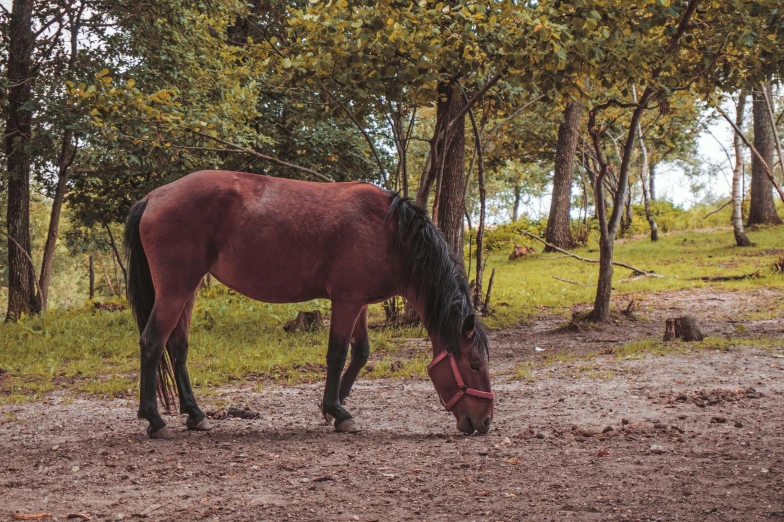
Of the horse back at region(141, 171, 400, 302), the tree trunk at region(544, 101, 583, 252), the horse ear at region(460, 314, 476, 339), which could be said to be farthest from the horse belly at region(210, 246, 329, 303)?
the tree trunk at region(544, 101, 583, 252)

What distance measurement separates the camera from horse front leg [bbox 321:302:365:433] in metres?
5.29

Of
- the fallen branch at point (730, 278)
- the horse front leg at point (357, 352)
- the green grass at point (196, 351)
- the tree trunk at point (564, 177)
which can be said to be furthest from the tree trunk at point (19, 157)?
the tree trunk at point (564, 177)

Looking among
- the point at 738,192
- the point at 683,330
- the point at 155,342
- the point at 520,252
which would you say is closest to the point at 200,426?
the point at 155,342

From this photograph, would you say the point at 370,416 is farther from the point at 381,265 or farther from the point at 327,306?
the point at 327,306

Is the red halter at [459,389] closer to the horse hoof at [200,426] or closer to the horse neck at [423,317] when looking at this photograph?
the horse neck at [423,317]

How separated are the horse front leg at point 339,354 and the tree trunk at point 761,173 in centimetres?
1924

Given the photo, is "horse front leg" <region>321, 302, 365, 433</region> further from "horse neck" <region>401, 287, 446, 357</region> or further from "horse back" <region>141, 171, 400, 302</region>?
"horse neck" <region>401, 287, 446, 357</region>

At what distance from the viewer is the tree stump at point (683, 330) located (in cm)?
888

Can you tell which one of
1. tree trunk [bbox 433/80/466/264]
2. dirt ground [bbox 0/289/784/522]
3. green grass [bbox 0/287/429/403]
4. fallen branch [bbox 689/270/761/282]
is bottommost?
dirt ground [bbox 0/289/784/522]

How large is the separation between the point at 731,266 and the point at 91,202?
17303 mm

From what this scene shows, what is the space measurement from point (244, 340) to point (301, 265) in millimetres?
5091

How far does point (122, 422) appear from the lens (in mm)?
5809

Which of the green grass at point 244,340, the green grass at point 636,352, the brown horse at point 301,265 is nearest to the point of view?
the brown horse at point 301,265

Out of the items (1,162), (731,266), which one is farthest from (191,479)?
(731,266)
